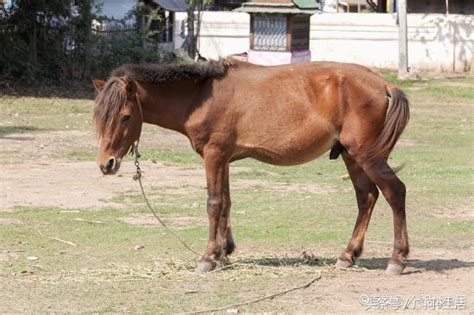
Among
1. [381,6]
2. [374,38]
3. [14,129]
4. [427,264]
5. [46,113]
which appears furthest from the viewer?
[381,6]

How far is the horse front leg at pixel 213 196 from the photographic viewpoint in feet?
28.2

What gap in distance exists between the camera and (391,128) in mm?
8477

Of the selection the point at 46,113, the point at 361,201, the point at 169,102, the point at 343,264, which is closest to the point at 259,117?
the point at 169,102

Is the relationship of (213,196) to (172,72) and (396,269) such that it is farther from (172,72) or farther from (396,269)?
(396,269)

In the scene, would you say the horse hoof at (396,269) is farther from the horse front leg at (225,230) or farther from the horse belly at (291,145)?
the horse front leg at (225,230)

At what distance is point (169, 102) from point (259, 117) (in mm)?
777

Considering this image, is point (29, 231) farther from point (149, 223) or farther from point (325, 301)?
point (325, 301)

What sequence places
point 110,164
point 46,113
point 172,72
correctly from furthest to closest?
point 46,113, point 172,72, point 110,164

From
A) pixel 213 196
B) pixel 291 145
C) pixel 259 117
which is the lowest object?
pixel 213 196

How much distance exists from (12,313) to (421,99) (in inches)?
803

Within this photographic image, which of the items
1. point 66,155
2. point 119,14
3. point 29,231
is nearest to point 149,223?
point 29,231

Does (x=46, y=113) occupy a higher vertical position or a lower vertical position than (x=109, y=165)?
lower

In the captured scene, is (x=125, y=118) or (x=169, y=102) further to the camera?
(x=169, y=102)

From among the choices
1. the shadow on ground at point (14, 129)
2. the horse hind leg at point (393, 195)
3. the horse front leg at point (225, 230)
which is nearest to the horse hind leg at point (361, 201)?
the horse hind leg at point (393, 195)
